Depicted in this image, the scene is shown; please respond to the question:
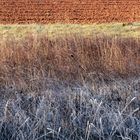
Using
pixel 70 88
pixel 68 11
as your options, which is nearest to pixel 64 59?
pixel 70 88

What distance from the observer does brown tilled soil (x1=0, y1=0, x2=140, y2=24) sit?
1914 centimetres

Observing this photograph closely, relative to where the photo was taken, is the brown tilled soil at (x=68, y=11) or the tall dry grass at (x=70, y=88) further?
the brown tilled soil at (x=68, y=11)

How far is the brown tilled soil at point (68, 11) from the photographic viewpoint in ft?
62.8

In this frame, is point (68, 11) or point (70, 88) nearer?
point (70, 88)

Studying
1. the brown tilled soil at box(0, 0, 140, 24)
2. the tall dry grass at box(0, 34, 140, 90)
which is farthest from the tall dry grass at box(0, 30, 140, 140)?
the brown tilled soil at box(0, 0, 140, 24)

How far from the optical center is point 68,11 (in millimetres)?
21266

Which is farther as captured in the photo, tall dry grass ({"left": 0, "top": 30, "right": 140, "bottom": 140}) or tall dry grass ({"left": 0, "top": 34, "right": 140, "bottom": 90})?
tall dry grass ({"left": 0, "top": 34, "right": 140, "bottom": 90})

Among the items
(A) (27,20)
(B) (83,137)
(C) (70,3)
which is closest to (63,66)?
(B) (83,137)

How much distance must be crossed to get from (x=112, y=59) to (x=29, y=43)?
1.59 m

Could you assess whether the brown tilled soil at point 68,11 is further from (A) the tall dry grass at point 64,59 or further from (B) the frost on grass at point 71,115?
(B) the frost on grass at point 71,115

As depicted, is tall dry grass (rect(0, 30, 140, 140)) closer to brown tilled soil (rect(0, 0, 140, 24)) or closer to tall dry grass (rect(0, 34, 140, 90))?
tall dry grass (rect(0, 34, 140, 90))

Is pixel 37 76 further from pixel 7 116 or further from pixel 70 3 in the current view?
pixel 70 3

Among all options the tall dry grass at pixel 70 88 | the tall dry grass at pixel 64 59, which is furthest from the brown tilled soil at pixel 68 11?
the tall dry grass at pixel 70 88

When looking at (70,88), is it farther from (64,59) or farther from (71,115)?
(64,59)
